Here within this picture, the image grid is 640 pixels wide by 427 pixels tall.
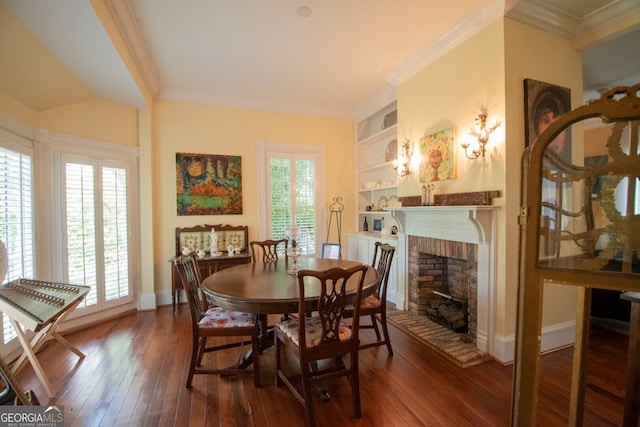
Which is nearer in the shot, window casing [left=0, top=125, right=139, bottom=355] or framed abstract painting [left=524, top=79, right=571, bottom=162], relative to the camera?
framed abstract painting [left=524, top=79, right=571, bottom=162]

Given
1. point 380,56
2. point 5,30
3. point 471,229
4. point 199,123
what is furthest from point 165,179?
point 471,229

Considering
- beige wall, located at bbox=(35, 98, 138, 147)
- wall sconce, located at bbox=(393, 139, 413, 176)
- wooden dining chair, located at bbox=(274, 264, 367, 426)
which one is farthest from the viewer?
wall sconce, located at bbox=(393, 139, 413, 176)

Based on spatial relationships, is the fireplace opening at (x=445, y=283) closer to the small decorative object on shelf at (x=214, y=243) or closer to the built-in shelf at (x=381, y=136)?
the built-in shelf at (x=381, y=136)

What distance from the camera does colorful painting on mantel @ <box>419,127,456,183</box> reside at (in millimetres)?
2838

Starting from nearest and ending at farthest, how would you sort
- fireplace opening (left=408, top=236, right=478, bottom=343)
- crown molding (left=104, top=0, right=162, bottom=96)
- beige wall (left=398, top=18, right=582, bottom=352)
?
crown molding (left=104, top=0, right=162, bottom=96) < beige wall (left=398, top=18, right=582, bottom=352) < fireplace opening (left=408, top=236, right=478, bottom=343)

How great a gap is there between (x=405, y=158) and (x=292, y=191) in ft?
6.32

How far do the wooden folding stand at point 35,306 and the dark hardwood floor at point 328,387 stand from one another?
0.96 ft

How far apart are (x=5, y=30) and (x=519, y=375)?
3.69m

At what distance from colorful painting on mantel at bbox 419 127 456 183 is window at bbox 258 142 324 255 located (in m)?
1.97

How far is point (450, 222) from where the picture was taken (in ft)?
9.27

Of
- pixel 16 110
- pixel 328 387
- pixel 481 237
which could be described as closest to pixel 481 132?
pixel 481 237

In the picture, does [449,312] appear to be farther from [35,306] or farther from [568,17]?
[35,306]

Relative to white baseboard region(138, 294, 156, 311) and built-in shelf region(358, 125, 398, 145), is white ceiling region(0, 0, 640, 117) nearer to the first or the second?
built-in shelf region(358, 125, 398, 145)

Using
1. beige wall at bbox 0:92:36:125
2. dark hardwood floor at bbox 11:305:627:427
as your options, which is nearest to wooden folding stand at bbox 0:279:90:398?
dark hardwood floor at bbox 11:305:627:427
